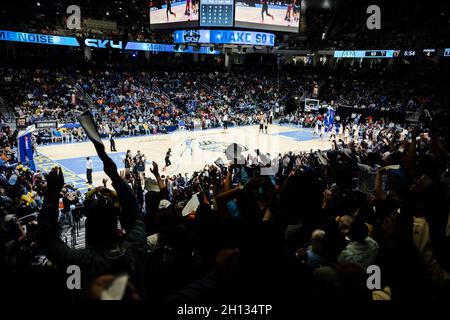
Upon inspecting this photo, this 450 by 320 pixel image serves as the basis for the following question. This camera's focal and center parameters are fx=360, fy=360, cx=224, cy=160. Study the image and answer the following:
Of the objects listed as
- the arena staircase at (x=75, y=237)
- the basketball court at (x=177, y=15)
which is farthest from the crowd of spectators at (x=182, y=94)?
the arena staircase at (x=75, y=237)

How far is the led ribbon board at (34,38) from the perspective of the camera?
31345mm

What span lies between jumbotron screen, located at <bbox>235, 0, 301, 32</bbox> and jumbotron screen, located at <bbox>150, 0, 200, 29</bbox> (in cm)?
299

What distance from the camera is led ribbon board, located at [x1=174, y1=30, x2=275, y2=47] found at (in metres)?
25.9

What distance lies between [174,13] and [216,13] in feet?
10.5

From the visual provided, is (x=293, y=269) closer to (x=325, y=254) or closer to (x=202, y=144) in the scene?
(x=325, y=254)

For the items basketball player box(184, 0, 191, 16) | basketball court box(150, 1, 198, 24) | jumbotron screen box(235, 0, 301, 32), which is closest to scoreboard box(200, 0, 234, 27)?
jumbotron screen box(235, 0, 301, 32)

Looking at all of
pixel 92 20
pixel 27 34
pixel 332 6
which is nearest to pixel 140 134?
pixel 27 34

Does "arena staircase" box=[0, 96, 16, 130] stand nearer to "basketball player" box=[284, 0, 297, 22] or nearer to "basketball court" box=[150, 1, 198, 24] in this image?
"basketball court" box=[150, 1, 198, 24]

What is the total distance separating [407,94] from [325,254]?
42.4 m

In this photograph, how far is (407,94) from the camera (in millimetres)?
39812

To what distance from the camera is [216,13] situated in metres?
24.1

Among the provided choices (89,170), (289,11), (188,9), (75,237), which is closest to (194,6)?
(188,9)

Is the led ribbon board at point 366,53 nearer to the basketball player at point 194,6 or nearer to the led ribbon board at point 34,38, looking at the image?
the basketball player at point 194,6

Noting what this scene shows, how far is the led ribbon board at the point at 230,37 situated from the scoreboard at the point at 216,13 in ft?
5.44
